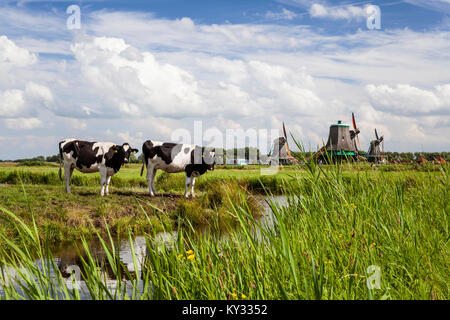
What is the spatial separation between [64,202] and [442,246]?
11424 millimetres

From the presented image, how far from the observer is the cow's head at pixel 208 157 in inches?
685

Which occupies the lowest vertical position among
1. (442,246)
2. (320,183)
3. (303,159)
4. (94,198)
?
(94,198)

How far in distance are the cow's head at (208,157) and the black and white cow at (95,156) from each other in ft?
10.7

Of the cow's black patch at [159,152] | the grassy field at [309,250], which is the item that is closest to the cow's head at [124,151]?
the cow's black patch at [159,152]

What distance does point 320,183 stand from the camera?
210 inches

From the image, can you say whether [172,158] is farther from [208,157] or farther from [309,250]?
[309,250]

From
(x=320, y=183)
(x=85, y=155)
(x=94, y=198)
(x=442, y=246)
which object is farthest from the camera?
(x=85, y=155)

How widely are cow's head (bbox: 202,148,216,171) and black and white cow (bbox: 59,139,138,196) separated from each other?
327 centimetres

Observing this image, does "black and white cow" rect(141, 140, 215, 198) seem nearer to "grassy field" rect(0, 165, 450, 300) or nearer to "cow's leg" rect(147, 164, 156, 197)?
"cow's leg" rect(147, 164, 156, 197)

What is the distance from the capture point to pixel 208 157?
57.6 feet

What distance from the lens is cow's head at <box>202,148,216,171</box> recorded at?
57.1ft

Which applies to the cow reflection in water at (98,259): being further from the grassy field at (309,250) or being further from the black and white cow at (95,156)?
the black and white cow at (95,156)
